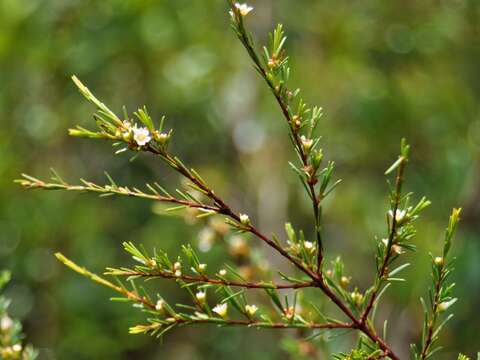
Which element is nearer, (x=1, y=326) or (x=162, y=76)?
(x=1, y=326)

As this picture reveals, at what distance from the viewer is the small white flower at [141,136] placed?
797 mm

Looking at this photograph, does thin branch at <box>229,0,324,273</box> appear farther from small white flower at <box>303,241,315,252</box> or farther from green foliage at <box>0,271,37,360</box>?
green foliage at <box>0,271,37,360</box>

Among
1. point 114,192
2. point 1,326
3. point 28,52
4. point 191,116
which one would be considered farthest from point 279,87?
point 191,116

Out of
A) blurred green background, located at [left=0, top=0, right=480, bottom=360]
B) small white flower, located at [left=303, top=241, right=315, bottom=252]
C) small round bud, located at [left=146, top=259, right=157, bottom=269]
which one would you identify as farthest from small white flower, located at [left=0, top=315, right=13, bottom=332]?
blurred green background, located at [left=0, top=0, right=480, bottom=360]

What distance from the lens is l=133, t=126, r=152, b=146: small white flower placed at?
2.62ft

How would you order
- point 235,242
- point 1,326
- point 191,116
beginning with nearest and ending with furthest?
point 1,326 → point 235,242 → point 191,116

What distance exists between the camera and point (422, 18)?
328 cm

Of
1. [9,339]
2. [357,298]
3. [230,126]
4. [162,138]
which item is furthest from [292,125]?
[230,126]

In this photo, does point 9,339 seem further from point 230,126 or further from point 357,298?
point 230,126

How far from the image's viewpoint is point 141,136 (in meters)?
0.80

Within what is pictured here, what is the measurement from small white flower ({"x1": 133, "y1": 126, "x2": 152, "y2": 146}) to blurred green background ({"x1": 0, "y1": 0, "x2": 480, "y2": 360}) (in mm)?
2024

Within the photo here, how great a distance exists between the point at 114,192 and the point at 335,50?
284 cm

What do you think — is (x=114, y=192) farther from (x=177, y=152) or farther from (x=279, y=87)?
(x=177, y=152)

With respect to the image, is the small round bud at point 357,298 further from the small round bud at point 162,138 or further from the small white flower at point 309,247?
the small round bud at point 162,138
